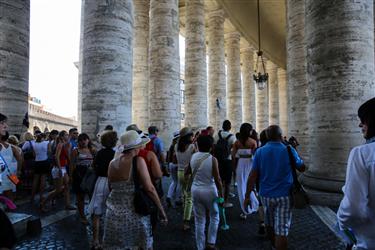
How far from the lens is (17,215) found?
16.3 feet

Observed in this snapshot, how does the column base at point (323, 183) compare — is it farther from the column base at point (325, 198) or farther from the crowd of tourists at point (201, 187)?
the crowd of tourists at point (201, 187)

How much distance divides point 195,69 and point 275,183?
47.0 ft

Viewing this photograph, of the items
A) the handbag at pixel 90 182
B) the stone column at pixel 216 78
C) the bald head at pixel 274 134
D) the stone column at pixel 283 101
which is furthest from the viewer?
the stone column at pixel 283 101

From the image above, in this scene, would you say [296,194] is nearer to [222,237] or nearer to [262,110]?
[222,237]

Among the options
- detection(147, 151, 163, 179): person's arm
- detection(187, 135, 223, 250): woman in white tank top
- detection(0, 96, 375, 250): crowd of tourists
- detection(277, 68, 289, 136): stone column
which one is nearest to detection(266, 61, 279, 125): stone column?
detection(277, 68, 289, 136): stone column

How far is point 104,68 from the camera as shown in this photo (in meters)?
7.18

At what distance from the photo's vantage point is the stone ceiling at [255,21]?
22.6 metres

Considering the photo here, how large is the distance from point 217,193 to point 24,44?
860cm

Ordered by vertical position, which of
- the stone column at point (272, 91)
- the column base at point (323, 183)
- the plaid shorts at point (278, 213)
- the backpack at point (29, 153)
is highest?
the stone column at point (272, 91)

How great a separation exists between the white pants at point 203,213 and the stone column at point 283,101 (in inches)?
895

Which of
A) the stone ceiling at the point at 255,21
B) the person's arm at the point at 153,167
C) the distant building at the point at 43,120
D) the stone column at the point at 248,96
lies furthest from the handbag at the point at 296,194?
the distant building at the point at 43,120

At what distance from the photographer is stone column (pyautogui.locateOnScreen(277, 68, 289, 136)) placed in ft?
90.4

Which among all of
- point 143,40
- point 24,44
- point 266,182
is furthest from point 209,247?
point 143,40

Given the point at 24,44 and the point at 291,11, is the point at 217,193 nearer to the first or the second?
the point at 24,44
